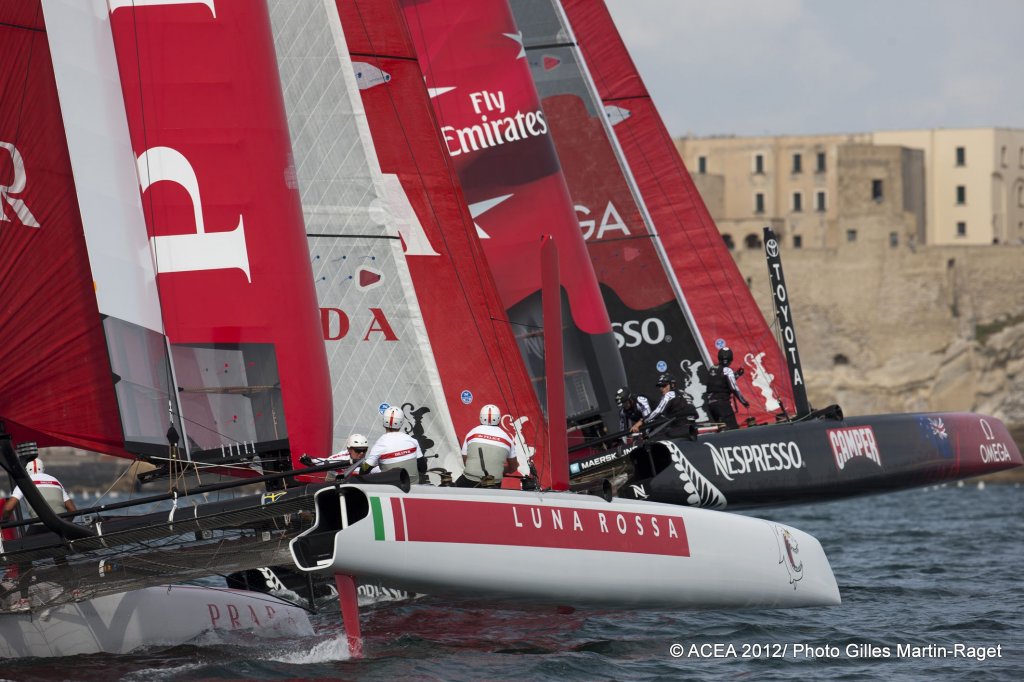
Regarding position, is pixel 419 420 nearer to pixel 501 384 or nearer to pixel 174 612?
pixel 501 384

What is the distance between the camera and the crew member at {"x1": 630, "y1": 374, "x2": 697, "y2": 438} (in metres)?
11.4

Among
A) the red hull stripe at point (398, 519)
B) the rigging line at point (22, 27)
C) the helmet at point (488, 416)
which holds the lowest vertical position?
the red hull stripe at point (398, 519)

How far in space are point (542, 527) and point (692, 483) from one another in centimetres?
315

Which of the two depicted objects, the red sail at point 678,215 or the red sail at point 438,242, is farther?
the red sail at point 678,215

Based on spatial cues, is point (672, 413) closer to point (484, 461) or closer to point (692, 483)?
point (692, 483)

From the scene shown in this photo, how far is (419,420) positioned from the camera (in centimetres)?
960

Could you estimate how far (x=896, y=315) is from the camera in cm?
5003

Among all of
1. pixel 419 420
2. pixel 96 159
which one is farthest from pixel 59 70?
pixel 419 420

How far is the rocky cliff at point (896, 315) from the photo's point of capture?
48.3m

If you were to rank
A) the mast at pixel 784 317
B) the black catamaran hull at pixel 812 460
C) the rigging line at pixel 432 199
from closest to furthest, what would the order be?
the rigging line at pixel 432 199, the black catamaran hull at pixel 812 460, the mast at pixel 784 317

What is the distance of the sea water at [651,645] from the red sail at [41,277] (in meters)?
1.14

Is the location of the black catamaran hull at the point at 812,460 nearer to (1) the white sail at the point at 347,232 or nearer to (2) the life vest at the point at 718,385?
(2) the life vest at the point at 718,385

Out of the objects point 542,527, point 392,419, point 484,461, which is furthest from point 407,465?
point 542,527

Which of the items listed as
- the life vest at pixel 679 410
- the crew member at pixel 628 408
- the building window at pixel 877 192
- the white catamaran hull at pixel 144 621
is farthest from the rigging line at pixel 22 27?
the building window at pixel 877 192
